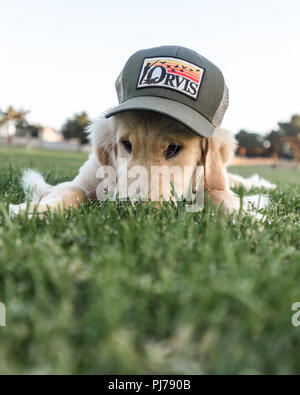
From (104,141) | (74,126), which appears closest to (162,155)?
(104,141)

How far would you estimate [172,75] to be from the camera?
2137 mm

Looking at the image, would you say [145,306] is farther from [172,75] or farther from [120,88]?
[120,88]

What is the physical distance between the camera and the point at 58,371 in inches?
24.3

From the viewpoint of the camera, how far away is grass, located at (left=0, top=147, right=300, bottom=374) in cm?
66

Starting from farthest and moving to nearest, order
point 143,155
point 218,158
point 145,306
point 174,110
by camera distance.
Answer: point 218,158 < point 143,155 < point 174,110 < point 145,306

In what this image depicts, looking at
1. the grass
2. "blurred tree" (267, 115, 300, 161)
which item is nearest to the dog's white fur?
the grass

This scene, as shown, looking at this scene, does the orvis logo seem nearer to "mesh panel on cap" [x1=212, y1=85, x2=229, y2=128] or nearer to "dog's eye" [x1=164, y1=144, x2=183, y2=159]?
"mesh panel on cap" [x1=212, y1=85, x2=229, y2=128]

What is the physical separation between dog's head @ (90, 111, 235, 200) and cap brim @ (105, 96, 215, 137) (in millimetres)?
97

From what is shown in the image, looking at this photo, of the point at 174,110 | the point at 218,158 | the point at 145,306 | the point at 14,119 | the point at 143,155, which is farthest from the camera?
the point at 14,119

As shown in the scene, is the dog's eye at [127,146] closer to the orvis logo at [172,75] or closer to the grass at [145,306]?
the orvis logo at [172,75]

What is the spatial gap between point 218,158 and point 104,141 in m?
0.96

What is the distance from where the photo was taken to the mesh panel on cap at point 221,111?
7.64 ft

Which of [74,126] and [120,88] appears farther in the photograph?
[74,126]

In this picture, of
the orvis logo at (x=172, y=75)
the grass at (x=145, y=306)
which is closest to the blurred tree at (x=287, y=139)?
the orvis logo at (x=172, y=75)
